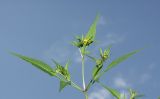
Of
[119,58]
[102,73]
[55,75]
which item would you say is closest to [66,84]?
[55,75]

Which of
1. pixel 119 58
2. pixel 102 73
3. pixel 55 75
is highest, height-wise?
pixel 119 58

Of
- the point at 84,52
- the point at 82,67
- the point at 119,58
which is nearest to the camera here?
the point at 82,67

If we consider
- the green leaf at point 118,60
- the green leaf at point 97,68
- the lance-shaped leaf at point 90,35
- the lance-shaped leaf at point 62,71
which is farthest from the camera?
the lance-shaped leaf at point 90,35

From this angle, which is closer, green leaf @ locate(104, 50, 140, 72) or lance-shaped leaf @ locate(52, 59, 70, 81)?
green leaf @ locate(104, 50, 140, 72)

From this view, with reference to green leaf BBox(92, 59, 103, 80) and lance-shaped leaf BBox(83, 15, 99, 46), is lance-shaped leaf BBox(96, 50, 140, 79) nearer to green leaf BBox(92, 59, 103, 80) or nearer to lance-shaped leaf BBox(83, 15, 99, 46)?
green leaf BBox(92, 59, 103, 80)

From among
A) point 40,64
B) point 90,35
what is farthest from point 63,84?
point 90,35

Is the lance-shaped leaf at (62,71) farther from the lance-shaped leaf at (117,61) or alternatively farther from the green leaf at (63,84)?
the lance-shaped leaf at (117,61)

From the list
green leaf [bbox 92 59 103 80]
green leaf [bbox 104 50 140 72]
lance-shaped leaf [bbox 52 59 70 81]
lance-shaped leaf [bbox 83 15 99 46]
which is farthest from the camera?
lance-shaped leaf [bbox 83 15 99 46]

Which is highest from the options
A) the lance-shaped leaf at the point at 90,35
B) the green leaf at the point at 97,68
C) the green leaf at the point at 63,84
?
the lance-shaped leaf at the point at 90,35

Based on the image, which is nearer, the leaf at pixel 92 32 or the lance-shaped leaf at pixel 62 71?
the lance-shaped leaf at pixel 62 71

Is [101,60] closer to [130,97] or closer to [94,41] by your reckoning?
[94,41]

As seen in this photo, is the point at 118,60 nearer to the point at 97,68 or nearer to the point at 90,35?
the point at 97,68
